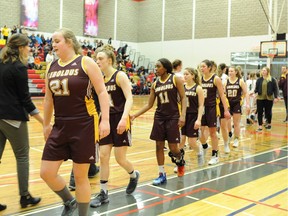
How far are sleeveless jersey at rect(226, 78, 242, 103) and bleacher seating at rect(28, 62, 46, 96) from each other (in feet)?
44.2

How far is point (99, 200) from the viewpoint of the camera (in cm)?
409

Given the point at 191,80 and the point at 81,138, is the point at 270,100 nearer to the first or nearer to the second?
the point at 191,80

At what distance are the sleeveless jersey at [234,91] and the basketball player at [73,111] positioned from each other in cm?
534

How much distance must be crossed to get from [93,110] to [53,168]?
60 centimetres

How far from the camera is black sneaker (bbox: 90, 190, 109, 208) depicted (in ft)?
13.2

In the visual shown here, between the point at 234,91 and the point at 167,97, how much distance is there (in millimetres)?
3387

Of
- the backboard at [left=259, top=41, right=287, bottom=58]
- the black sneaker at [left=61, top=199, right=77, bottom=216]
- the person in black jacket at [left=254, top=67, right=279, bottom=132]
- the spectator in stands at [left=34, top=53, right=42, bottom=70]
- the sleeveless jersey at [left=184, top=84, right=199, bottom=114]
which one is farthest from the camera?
the spectator in stands at [left=34, top=53, right=42, bottom=70]

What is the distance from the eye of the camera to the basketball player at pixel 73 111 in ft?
9.70

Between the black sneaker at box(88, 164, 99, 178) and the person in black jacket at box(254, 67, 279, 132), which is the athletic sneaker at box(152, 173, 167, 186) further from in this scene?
the person in black jacket at box(254, 67, 279, 132)

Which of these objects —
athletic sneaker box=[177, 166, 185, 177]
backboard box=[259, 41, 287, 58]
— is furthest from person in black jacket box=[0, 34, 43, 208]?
backboard box=[259, 41, 287, 58]

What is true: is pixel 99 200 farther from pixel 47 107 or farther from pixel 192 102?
pixel 192 102

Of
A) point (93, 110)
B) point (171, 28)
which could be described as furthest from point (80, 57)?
point (171, 28)

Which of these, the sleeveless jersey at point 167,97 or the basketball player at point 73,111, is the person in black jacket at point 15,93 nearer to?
the basketball player at point 73,111

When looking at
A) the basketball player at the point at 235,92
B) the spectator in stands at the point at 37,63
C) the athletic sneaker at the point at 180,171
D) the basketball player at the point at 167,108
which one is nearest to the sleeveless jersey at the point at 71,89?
the basketball player at the point at 167,108
